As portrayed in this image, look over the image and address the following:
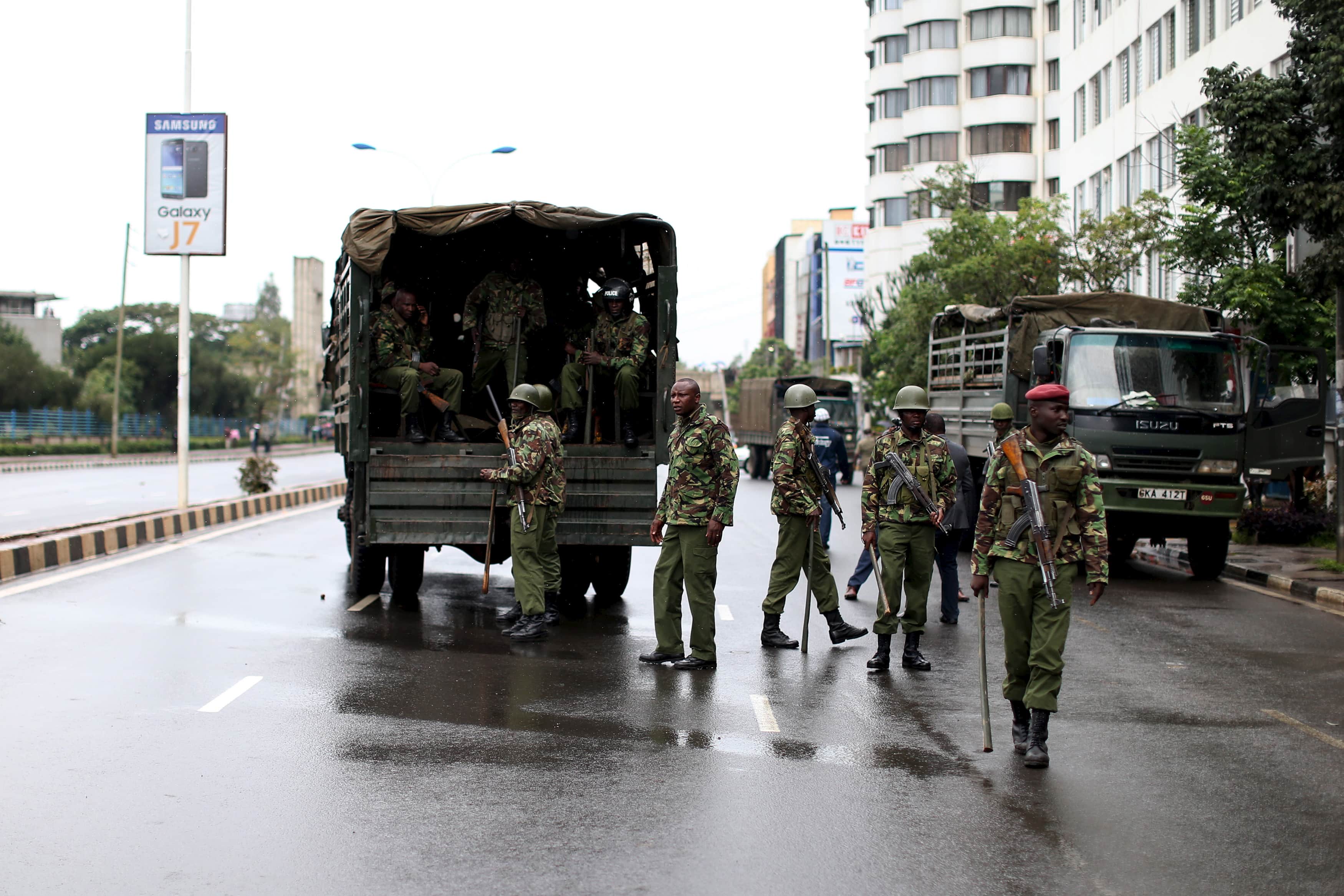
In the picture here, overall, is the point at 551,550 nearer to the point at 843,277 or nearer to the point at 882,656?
the point at 882,656

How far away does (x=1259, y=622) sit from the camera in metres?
12.2

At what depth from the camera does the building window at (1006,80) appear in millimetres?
63062

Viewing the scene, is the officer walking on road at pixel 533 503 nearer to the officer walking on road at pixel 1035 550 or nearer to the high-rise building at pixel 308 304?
the officer walking on road at pixel 1035 550

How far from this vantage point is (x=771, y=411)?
40469mm

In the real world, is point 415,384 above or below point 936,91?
below

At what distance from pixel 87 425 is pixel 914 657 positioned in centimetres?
6753

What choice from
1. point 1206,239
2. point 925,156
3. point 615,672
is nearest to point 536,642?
point 615,672

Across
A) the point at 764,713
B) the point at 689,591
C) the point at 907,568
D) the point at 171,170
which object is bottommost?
the point at 764,713

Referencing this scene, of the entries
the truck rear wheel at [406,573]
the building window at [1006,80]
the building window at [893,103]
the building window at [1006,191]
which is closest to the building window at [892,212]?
the building window at [893,103]

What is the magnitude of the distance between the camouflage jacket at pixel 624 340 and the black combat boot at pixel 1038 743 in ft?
19.2

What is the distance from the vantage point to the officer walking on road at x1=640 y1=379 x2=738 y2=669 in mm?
9430

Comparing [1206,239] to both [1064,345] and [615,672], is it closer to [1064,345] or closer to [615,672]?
[1064,345]

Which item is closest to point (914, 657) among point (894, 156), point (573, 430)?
point (573, 430)

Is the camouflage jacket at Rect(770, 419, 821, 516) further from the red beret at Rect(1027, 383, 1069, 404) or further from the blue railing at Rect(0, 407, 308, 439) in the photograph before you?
the blue railing at Rect(0, 407, 308, 439)
